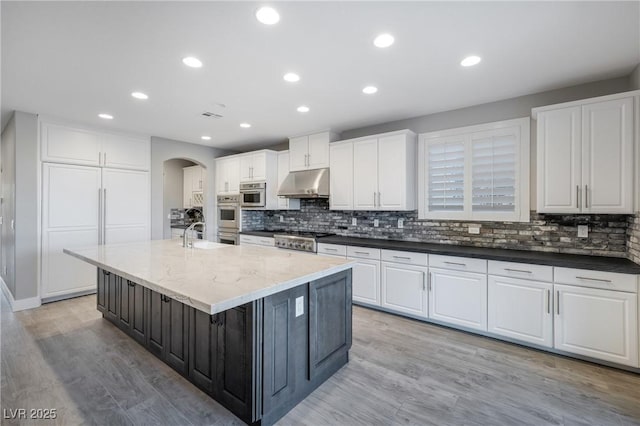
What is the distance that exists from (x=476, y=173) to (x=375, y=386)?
8.59 ft

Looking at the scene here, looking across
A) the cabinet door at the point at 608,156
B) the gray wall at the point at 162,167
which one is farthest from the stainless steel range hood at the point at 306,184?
the cabinet door at the point at 608,156

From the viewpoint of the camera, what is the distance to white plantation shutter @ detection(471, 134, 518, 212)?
10.8 feet

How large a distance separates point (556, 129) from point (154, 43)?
3.57m

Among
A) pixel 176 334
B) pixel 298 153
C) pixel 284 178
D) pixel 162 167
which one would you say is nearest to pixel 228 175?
pixel 162 167

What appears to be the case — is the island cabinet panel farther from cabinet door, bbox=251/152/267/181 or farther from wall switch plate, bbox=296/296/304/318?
cabinet door, bbox=251/152/267/181

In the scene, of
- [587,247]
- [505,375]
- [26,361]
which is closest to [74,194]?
[26,361]

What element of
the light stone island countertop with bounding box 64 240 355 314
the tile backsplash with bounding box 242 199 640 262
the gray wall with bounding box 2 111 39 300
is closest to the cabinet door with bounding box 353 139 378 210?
the tile backsplash with bounding box 242 199 640 262

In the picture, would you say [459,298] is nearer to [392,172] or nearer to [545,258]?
[545,258]

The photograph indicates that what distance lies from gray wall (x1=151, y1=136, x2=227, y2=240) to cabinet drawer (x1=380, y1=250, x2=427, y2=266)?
386 centimetres

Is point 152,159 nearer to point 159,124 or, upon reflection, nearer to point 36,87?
point 159,124

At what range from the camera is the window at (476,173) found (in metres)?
3.25

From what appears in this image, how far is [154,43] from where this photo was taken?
2199 mm

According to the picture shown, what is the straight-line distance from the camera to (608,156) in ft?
8.43

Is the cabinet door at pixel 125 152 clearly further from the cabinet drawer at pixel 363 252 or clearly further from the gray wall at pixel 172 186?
the cabinet drawer at pixel 363 252
